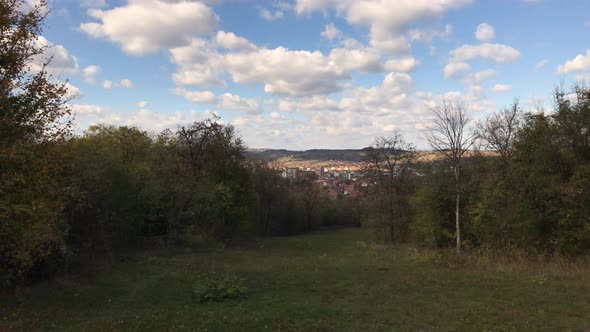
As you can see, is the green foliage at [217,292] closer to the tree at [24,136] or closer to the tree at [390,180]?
the tree at [24,136]

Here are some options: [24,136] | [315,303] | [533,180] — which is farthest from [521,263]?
[24,136]

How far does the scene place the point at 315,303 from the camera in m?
14.4

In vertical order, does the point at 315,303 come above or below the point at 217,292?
below

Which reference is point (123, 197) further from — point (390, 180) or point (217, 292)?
point (390, 180)

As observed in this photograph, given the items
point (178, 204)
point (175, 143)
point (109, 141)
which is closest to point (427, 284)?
point (178, 204)

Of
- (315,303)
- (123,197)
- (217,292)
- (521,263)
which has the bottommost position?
(521,263)

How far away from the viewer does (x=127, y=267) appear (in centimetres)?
2264

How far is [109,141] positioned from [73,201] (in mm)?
25258

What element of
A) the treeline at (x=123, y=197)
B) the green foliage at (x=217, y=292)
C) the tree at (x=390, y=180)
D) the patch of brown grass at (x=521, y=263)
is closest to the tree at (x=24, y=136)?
the treeline at (x=123, y=197)

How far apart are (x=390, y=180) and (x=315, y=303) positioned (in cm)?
3260

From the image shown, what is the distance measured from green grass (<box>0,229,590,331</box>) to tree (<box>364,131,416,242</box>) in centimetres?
2184

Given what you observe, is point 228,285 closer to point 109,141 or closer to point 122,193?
point 122,193

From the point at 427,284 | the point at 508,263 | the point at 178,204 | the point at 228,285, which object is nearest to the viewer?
the point at 228,285

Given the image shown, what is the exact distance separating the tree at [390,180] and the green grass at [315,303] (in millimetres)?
21844
